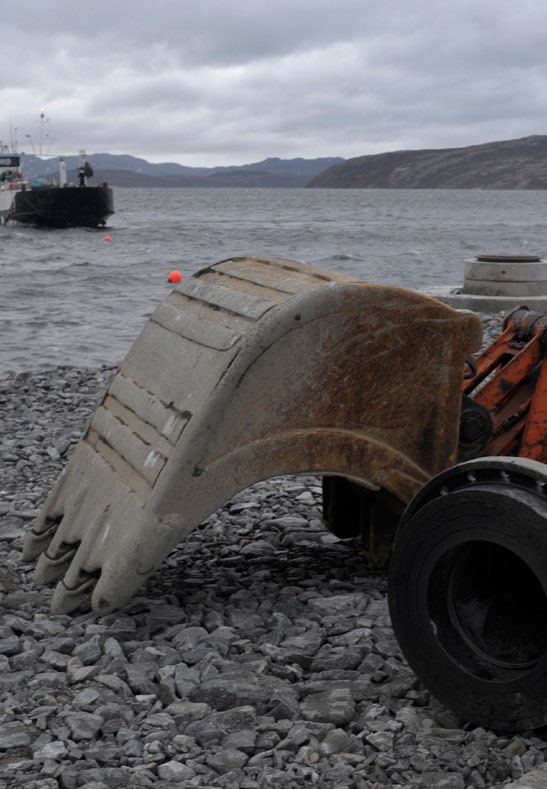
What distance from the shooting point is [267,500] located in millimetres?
6711

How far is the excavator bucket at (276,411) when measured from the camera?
434 centimetres

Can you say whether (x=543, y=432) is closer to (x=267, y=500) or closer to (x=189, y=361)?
(x=189, y=361)

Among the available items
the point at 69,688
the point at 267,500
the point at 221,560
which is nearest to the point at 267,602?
the point at 221,560

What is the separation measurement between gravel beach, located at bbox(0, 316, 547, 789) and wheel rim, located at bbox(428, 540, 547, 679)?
254 millimetres

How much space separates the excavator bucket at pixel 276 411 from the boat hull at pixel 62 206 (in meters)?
58.9

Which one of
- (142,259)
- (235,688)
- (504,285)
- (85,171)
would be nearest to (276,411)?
(235,688)

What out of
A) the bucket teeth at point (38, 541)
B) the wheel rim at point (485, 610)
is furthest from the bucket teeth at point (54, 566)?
the wheel rim at point (485, 610)

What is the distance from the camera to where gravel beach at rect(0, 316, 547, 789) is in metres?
3.38

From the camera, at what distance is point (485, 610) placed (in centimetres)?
371

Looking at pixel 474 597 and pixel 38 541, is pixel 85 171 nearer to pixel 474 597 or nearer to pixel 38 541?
pixel 38 541

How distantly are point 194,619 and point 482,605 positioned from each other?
144cm

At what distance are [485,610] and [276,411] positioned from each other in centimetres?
123

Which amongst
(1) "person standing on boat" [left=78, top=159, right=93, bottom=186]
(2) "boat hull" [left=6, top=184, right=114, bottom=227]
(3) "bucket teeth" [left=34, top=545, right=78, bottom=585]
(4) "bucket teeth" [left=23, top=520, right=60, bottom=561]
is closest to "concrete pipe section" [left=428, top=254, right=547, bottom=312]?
(4) "bucket teeth" [left=23, top=520, right=60, bottom=561]

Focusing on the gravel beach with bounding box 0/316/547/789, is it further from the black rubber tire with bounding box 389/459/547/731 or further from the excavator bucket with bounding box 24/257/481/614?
the excavator bucket with bounding box 24/257/481/614
